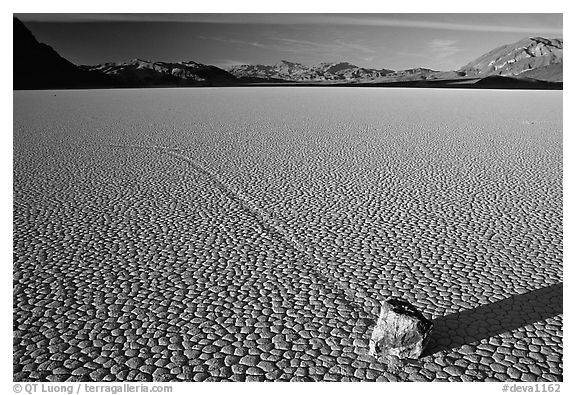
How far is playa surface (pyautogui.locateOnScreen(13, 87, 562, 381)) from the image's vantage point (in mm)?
3609

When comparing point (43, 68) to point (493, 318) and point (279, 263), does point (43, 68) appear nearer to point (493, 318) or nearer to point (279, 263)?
point (279, 263)

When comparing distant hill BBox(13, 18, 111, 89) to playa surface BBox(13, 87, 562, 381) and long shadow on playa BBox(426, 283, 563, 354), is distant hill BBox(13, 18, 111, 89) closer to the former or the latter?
playa surface BBox(13, 87, 562, 381)

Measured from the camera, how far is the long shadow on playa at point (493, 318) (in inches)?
150

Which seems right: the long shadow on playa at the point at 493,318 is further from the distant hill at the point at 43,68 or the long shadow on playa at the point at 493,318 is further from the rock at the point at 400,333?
the distant hill at the point at 43,68

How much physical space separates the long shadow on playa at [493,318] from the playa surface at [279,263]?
0.01 meters

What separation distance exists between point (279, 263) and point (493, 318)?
6.24ft

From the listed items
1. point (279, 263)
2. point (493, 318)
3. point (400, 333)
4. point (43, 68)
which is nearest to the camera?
point (400, 333)

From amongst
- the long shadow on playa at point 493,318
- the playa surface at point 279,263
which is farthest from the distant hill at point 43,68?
the long shadow on playa at point 493,318

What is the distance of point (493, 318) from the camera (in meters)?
4.11

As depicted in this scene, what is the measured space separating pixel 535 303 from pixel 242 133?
11199mm

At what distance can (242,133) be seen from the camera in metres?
14.9

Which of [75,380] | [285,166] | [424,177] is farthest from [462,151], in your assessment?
[75,380]

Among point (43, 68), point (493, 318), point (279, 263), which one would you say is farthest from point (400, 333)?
point (43, 68)

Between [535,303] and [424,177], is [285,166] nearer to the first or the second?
[424,177]
